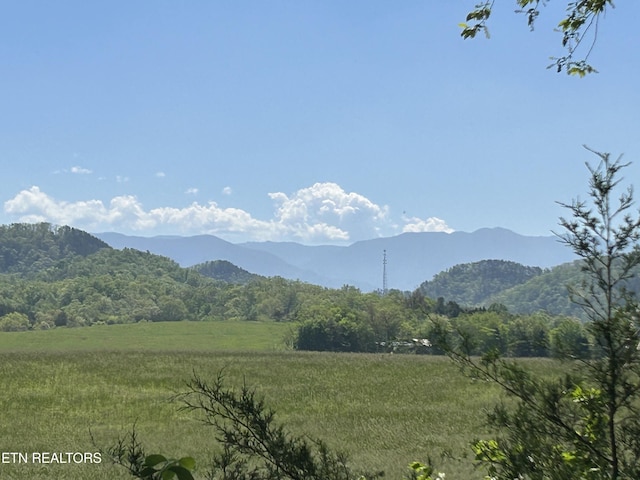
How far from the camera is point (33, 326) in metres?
139

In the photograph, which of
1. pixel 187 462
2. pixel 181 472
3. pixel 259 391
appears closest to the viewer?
pixel 181 472

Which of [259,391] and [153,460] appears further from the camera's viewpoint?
[259,391]

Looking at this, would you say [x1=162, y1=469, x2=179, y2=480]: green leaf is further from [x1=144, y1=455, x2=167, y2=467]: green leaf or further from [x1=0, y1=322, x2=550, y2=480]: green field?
[x1=0, y1=322, x2=550, y2=480]: green field

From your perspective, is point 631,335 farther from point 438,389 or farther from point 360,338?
point 360,338

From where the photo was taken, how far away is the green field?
15.1 metres

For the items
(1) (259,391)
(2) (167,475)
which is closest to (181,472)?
(2) (167,475)

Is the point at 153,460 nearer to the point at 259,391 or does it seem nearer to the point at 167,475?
the point at 167,475

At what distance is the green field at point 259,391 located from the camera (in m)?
15.1

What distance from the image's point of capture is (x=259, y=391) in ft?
91.9

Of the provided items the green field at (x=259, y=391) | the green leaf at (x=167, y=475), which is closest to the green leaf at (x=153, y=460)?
the green leaf at (x=167, y=475)

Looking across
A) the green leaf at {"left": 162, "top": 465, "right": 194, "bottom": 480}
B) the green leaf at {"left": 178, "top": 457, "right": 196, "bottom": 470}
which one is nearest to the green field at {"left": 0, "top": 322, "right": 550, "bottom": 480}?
the green leaf at {"left": 178, "top": 457, "right": 196, "bottom": 470}

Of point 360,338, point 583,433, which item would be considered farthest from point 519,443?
point 360,338

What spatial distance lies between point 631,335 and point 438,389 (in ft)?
93.6

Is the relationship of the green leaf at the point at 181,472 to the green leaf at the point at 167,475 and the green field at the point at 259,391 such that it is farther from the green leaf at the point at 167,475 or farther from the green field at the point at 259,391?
the green field at the point at 259,391
